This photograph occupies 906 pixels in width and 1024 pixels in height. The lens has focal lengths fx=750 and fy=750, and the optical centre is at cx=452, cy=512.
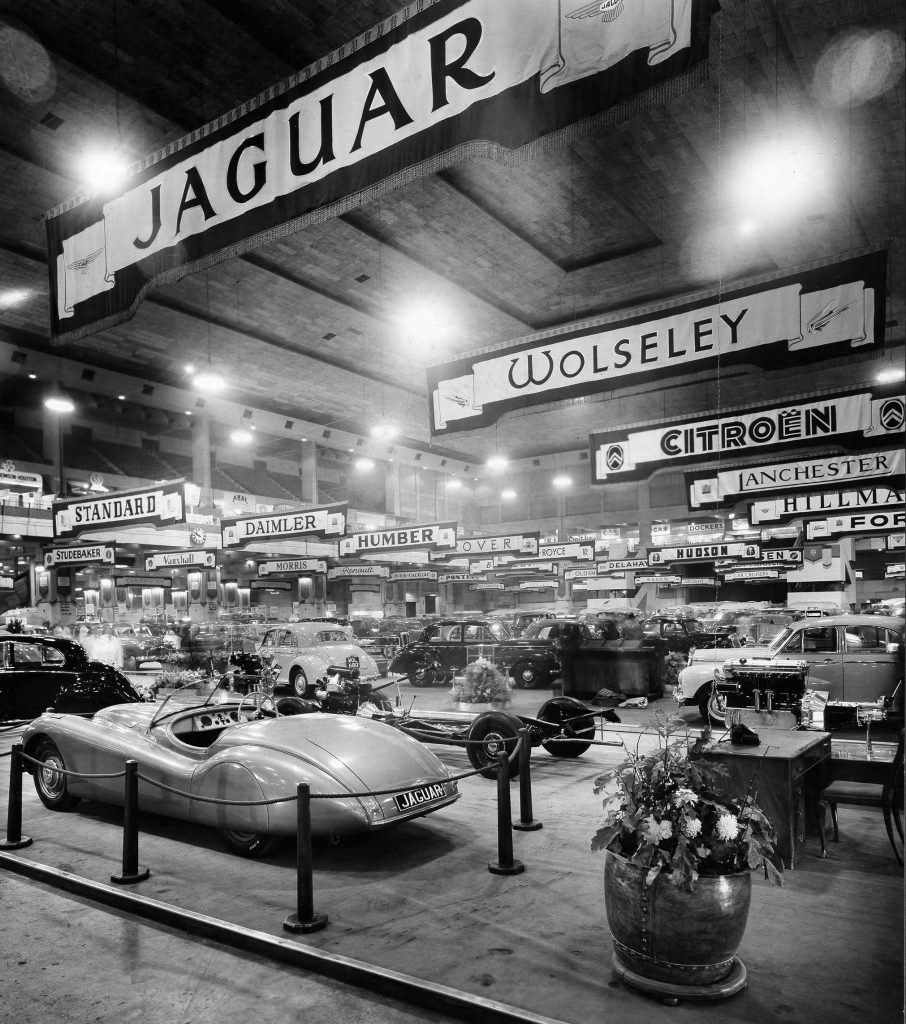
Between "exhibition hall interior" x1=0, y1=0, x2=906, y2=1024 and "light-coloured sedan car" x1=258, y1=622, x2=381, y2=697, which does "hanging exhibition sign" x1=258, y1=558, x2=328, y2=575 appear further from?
"light-coloured sedan car" x1=258, y1=622, x2=381, y2=697

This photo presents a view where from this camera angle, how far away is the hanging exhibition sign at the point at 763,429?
831cm

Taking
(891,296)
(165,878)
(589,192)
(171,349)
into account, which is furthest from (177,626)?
(891,296)

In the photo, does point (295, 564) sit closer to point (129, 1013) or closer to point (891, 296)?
point (891, 296)

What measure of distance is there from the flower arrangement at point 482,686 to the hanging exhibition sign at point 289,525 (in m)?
7.74

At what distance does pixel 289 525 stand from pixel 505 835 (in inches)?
573

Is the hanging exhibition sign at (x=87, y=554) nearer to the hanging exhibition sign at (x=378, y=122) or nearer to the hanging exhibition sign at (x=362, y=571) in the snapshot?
the hanging exhibition sign at (x=362, y=571)

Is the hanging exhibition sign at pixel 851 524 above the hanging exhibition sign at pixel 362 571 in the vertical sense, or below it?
above

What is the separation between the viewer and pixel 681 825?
3.59 metres

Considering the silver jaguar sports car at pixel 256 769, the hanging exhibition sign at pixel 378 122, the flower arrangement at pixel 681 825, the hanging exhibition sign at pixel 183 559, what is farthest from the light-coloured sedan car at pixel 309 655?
the flower arrangement at pixel 681 825

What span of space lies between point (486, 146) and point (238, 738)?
15.5 ft

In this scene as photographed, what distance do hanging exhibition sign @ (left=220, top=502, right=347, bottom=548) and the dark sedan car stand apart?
21.0 feet

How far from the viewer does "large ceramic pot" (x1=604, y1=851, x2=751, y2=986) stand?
352cm

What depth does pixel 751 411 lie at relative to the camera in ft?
28.2

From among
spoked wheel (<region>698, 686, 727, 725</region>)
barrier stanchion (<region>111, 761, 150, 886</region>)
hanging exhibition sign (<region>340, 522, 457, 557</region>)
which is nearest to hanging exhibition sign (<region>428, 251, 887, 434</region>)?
barrier stanchion (<region>111, 761, 150, 886</region>)
